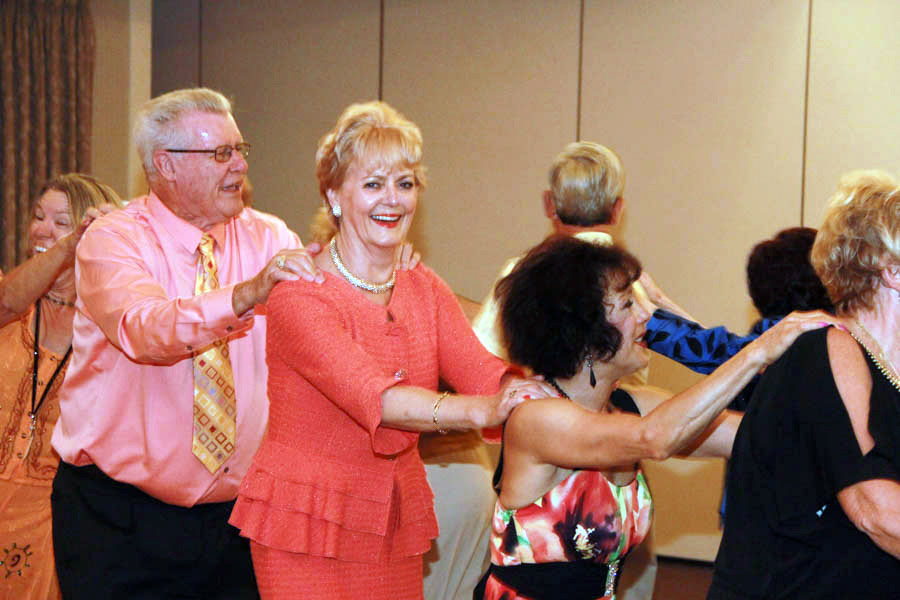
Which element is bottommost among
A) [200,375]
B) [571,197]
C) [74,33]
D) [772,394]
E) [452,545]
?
[452,545]

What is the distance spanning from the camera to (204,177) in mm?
2730

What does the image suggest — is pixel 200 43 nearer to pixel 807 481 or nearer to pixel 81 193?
pixel 81 193

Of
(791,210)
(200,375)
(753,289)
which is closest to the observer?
(200,375)

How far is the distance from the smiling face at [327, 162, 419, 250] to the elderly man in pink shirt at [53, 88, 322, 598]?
1.81 feet

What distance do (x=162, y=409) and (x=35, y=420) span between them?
3.12ft

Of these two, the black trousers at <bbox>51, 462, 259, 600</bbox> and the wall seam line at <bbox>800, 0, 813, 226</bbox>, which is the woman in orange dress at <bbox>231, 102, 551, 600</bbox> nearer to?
the black trousers at <bbox>51, 462, 259, 600</bbox>

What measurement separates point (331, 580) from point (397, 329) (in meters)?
0.51

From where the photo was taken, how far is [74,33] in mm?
5566

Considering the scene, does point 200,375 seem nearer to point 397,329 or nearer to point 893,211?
point 397,329

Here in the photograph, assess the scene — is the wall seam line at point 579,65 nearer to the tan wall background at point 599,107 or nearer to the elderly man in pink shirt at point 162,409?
the tan wall background at point 599,107

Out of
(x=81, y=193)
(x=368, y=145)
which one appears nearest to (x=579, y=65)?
(x=81, y=193)

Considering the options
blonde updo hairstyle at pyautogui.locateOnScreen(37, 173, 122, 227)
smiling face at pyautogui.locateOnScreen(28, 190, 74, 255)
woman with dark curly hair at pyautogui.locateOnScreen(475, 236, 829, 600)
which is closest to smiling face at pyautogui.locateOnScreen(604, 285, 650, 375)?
woman with dark curly hair at pyautogui.locateOnScreen(475, 236, 829, 600)

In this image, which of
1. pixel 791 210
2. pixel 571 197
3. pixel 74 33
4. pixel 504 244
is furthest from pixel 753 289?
pixel 74 33

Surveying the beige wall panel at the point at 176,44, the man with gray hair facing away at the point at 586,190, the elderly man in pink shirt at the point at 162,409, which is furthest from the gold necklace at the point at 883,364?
the beige wall panel at the point at 176,44
